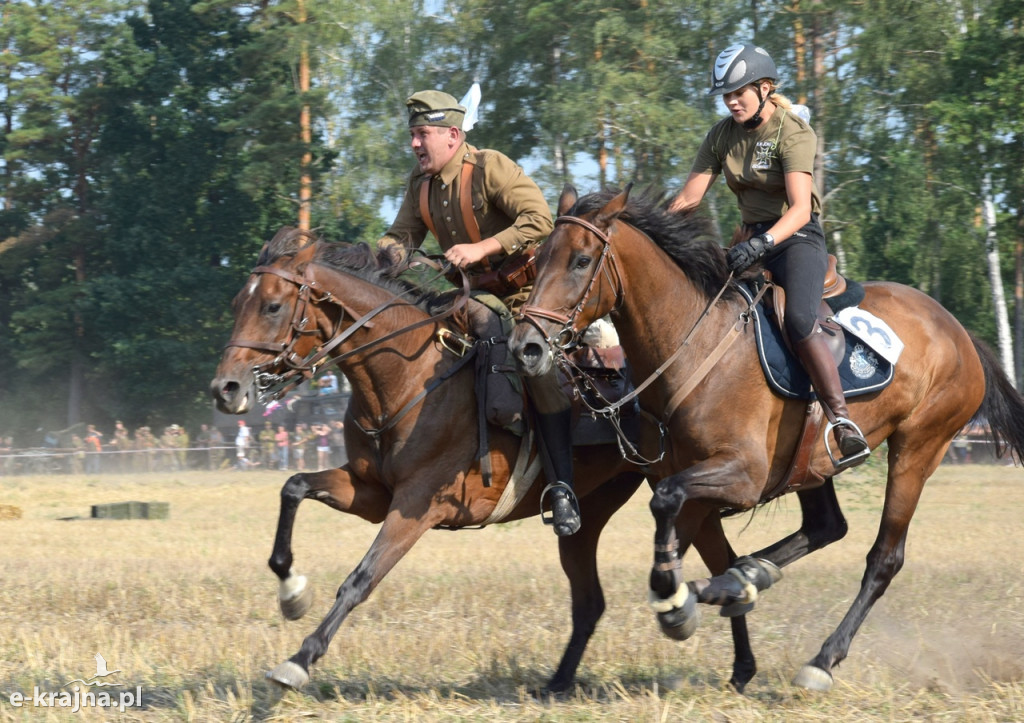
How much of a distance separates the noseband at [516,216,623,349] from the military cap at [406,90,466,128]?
1.22 meters

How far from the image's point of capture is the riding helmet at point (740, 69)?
6.67 meters

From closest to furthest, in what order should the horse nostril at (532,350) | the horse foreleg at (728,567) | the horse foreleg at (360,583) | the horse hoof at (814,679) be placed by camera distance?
the horse nostril at (532,350), the horse foreleg at (360,583), the horse hoof at (814,679), the horse foreleg at (728,567)

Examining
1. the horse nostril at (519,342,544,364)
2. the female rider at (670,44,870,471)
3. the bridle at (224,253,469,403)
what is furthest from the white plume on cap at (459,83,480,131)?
the horse nostril at (519,342,544,364)

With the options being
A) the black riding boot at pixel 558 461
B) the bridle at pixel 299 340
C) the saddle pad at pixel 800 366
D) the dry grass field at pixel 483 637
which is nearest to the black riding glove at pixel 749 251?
the saddle pad at pixel 800 366

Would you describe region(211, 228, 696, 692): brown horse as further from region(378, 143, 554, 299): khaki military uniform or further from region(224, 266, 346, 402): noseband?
region(378, 143, 554, 299): khaki military uniform

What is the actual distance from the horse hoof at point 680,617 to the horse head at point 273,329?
84.0 inches

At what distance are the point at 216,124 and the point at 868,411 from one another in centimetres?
4162

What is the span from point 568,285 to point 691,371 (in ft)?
2.93

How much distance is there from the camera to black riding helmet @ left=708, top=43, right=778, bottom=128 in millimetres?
6668

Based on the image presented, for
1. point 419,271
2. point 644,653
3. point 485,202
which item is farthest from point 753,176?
point 644,653

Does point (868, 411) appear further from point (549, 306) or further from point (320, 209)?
point (320, 209)

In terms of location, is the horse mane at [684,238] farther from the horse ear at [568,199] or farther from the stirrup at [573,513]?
the stirrup at [573,513]

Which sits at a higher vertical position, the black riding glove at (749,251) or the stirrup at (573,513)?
the black riding glove at (749,251)

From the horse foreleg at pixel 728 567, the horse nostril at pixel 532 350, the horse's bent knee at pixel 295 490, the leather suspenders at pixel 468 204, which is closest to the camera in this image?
the horse nostril at pixel 532 350
